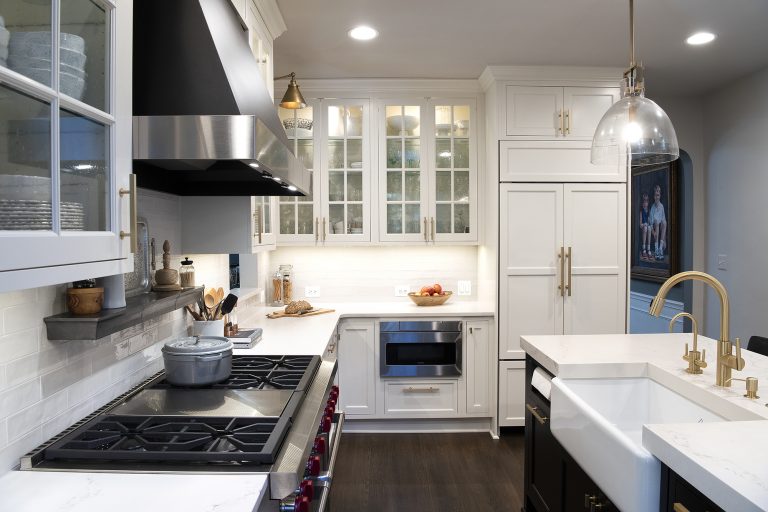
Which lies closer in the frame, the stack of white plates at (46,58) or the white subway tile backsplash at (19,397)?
the stack of white plates at (46,58)

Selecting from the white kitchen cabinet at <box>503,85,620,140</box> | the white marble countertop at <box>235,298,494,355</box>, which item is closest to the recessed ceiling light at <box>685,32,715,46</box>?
the white kitchen cabinet at <box>503,85,620,140</box>

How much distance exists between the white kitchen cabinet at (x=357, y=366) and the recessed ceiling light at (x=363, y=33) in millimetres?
1881

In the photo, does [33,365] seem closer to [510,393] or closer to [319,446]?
[319,446]

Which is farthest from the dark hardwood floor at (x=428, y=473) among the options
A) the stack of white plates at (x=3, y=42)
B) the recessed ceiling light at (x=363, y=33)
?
the recessed ceiling light at (x=363, y=33)

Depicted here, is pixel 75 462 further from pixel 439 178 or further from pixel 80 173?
pixel 439 178

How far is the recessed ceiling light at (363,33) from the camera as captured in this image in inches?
116

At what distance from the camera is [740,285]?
4.00 metres

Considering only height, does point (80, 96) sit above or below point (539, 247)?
above

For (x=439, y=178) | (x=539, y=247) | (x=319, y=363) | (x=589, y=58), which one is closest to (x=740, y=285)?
(x=539, y=247)

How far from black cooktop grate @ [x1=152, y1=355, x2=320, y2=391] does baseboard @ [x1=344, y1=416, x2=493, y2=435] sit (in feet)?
5.82

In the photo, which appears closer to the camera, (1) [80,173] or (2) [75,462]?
(1) [80,173]

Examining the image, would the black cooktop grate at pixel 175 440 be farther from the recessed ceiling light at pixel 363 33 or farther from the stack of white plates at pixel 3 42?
the recessed ceiling light at pixel 363 33

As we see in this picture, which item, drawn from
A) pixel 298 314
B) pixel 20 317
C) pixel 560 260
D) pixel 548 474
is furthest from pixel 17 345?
pixel 560 260

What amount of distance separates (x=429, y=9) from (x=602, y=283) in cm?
226
